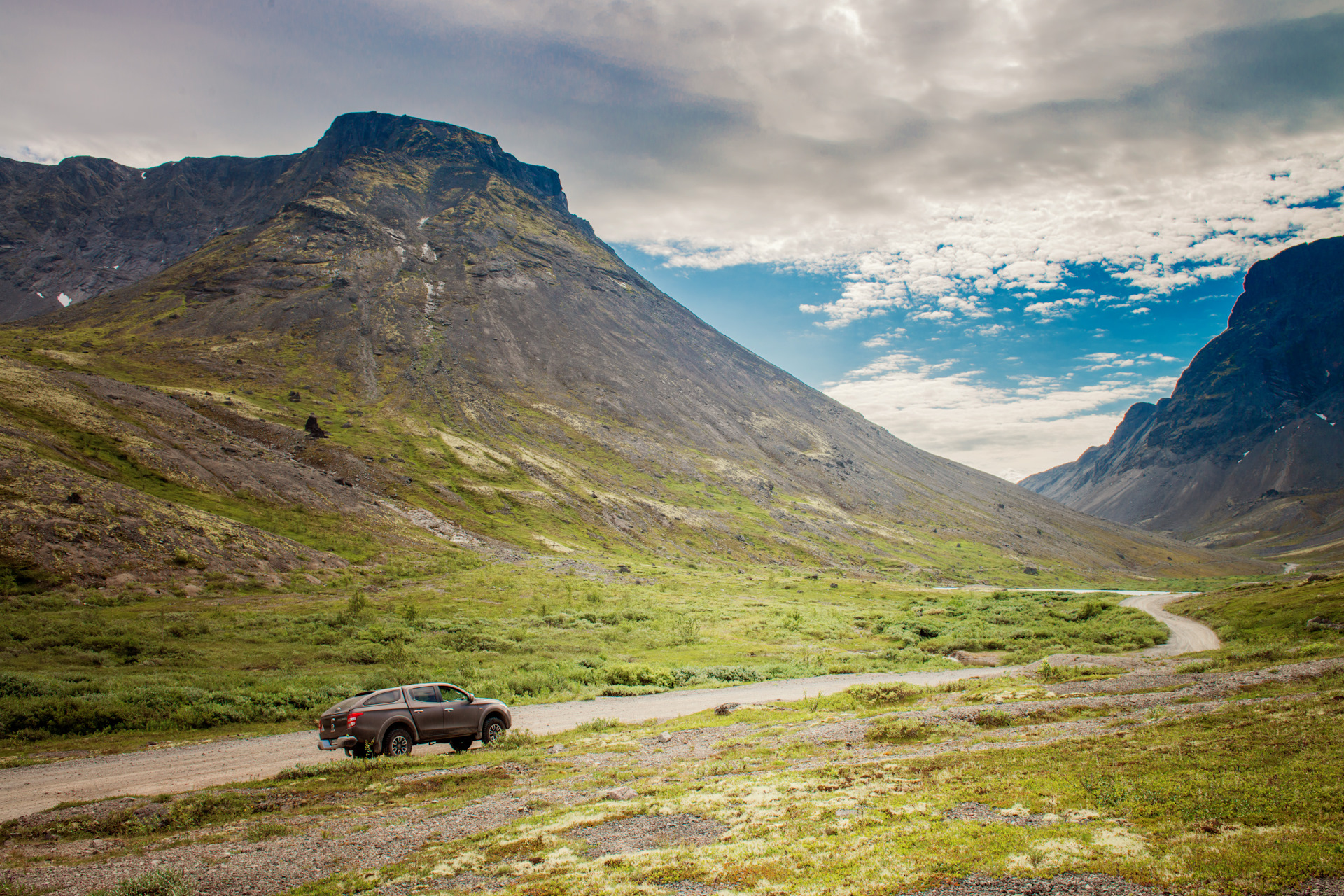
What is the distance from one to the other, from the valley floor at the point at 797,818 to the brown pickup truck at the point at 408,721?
0.89 m

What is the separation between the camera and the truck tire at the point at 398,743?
1742cm

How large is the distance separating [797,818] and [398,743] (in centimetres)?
1240

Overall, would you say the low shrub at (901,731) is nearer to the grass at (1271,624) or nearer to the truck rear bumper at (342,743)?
the truck rear bumper at (342,743)

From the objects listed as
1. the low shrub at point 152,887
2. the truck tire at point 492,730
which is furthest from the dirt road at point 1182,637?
the low shrub at point 152,887

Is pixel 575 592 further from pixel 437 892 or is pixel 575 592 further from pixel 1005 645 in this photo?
pixel 437 892

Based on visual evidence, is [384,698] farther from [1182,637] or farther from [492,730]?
[1182,637]

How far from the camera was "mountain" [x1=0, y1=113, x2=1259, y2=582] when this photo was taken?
49.0 metres

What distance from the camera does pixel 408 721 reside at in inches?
711

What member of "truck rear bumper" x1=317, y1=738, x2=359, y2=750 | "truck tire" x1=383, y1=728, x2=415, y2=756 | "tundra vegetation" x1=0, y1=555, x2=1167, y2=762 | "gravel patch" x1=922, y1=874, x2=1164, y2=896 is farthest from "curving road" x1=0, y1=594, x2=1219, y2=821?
"gravel patch" x1=922, y1=874, x2=1164, y2=896

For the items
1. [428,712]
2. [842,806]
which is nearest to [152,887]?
[428,712]

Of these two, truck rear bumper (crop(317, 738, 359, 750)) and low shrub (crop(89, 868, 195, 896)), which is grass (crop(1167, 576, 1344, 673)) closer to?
truck rear bumper (crop(317, 738, 359, 750))

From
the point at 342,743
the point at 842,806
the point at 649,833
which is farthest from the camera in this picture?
the point at 342,743

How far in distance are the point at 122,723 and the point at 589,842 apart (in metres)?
19.2

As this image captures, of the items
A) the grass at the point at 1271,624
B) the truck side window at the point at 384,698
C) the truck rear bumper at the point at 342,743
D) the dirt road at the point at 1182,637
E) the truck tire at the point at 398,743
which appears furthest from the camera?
the dirt road at the point at 1182,637
